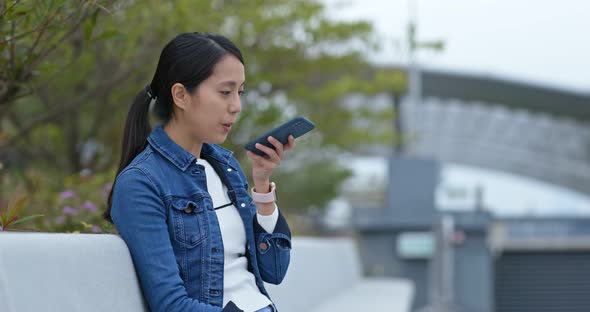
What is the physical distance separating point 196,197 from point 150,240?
22 centimetres

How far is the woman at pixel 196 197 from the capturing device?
229 centimetres

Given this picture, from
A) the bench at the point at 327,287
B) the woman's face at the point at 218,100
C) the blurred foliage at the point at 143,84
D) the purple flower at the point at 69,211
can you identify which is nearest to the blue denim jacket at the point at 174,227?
the woman's face at the point at 218,100

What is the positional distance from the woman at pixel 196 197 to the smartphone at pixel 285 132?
18 millimetres

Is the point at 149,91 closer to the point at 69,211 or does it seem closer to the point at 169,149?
the point at 169,149

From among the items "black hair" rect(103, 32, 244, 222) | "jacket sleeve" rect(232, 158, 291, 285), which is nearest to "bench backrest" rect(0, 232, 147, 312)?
"black hair" rect(103, 32, 244, 222)

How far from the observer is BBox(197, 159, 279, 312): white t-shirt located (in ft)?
8.04

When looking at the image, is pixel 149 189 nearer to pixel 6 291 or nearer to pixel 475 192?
pixel 6 291

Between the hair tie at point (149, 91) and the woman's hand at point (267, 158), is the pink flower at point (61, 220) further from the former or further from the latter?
the woman's hand at point (267, 158)

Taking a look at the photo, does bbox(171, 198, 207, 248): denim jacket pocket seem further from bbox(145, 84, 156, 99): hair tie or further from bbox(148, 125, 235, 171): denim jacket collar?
bbox(145, 84, 156, 99): hair tie

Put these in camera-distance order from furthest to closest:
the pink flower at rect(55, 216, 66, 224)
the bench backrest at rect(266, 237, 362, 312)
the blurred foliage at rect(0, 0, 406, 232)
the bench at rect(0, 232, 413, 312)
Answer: the blurred foliage at rect(0, 0, 406, 232), the pink flower at rect(55, 216, 66, 224), the bench backrest at rect(266, 237, 362, 312), the bench at rect(0, 232, 413, 312)

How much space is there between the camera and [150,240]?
2.27 metres

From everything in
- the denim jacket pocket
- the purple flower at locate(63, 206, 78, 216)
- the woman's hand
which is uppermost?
the woman's hand

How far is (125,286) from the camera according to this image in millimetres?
2297

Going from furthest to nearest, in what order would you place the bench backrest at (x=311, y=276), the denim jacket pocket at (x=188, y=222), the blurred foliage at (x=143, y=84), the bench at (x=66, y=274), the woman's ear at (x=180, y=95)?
1. the blurred foliage at (x=143, y=84)
2. the bench backrest at (x=311, y=276)
3. the woman's ear at (x=180, y=95)
4. the denim jacket pocket at (x=188, y=222)
5. the bench at (x=66, y=274)
